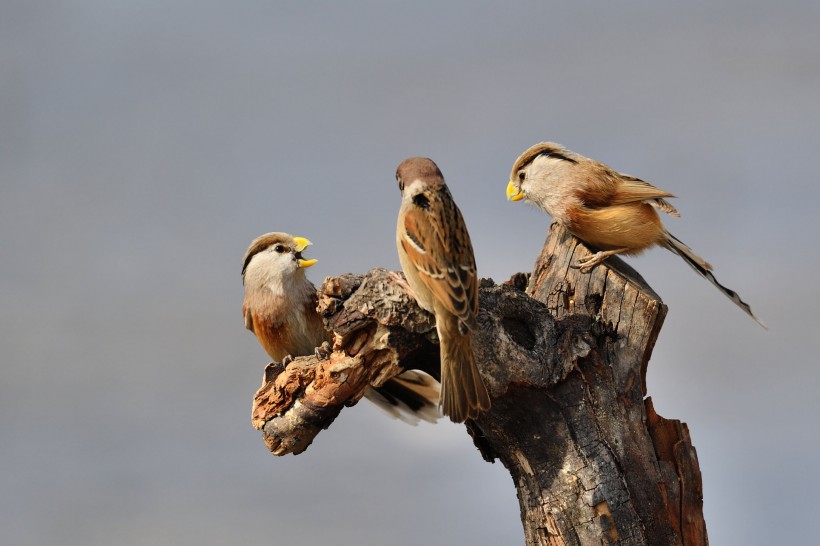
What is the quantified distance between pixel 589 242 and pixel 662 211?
57 centimetres

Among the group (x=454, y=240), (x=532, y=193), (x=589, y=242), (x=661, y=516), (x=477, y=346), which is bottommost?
(x=661, y=516)

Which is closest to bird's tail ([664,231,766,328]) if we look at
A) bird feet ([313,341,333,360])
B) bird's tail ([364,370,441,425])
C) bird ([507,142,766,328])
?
bird ([507,142,766,328])

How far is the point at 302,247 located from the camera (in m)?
6.55

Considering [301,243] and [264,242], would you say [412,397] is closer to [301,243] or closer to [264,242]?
[301,243]

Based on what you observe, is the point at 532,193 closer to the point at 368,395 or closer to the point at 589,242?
the point at 589,242

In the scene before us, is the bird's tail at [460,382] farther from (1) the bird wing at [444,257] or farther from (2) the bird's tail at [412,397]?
(2) the bird's tail at [412,397]

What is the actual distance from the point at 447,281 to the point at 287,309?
168 cm

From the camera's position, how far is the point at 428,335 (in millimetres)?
5605

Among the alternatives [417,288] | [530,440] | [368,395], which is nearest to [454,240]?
[417,288]

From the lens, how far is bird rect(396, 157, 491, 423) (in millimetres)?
5254

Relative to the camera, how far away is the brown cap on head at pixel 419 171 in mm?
5738

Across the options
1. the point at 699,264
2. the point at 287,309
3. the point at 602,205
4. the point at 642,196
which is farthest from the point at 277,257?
the point at 699,264

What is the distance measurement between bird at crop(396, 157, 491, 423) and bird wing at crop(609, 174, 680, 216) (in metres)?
1.68

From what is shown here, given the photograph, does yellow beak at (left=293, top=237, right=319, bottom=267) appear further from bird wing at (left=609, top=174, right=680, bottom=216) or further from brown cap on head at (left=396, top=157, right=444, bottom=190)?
bird wing at (left=609, top=174, right=680, bottom=216)
